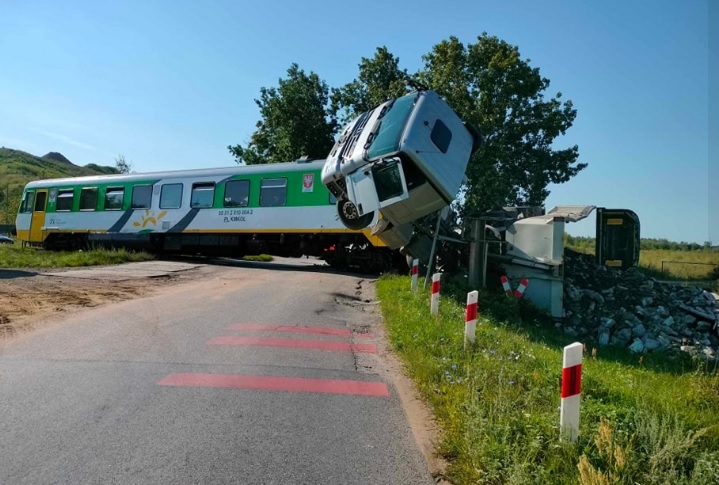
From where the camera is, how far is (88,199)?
885 inches

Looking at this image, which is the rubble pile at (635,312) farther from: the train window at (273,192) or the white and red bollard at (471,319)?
the train window at (273,192)

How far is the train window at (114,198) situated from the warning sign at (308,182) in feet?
28.3

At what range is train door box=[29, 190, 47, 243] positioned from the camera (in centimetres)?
2395

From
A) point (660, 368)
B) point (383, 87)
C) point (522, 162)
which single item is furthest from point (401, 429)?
point (383, 87)

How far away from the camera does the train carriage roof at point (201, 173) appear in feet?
57.9

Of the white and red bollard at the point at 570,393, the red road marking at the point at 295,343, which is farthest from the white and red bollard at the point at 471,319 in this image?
the white and red bollard at the point at 570,393

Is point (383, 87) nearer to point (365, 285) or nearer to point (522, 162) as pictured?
point (522, 162)

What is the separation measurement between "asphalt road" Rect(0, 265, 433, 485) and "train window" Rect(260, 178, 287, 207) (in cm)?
916

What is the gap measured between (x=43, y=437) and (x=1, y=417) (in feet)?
2.19

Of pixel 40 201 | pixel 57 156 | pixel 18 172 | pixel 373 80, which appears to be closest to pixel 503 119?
pixel 373 80

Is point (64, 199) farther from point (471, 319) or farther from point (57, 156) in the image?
point (57, 156)

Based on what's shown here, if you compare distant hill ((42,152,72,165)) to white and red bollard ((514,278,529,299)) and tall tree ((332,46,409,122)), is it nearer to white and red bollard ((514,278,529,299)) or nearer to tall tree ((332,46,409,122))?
tall tree ((332,46,409,122))

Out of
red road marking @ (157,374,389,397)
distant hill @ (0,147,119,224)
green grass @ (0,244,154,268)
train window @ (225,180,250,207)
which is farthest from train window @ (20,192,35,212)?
distant hill @ (0,147,119,224)

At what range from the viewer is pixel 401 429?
461 cm
